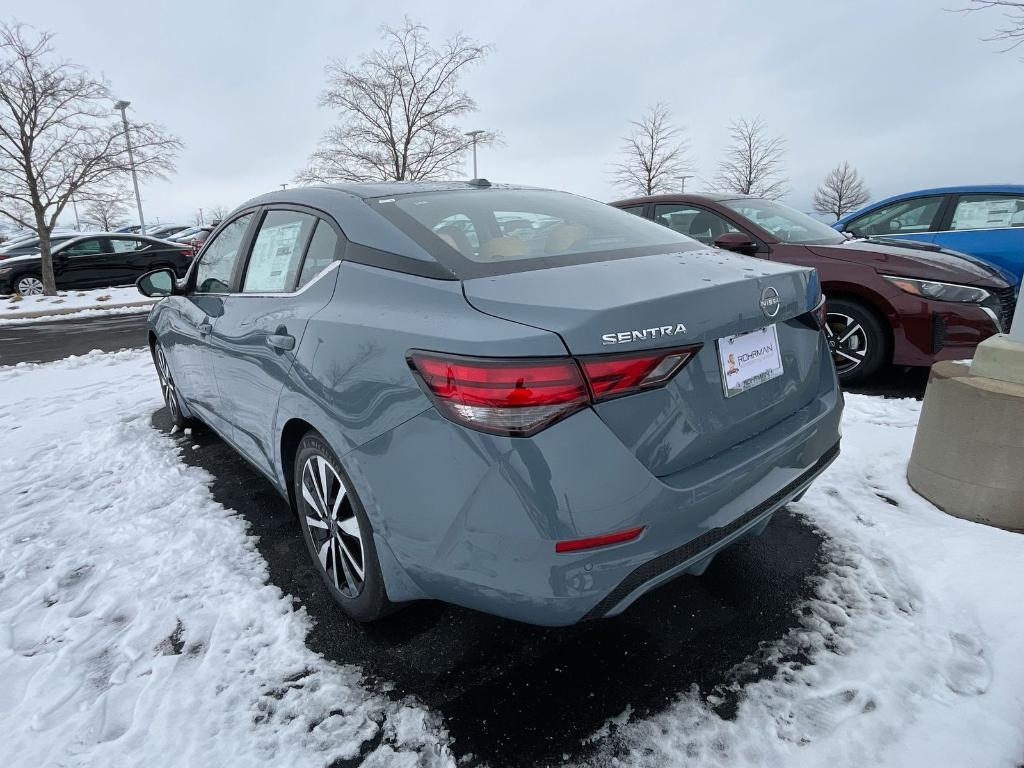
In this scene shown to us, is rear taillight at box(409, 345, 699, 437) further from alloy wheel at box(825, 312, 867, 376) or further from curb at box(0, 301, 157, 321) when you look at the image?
curb at box(0, 301, 157, 321)

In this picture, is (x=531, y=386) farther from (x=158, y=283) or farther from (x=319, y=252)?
(x=158, y=283)

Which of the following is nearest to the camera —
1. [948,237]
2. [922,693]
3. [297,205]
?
[922,693]

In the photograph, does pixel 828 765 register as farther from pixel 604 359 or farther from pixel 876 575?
pixel 604 359

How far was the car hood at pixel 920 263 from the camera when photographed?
4395 mm

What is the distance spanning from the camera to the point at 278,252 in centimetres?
269

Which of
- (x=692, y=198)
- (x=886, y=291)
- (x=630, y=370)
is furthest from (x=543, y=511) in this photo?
(x=692, y=198)

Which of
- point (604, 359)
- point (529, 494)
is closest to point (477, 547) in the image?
point (529, 494)

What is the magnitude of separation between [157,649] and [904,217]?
8174 millimetres

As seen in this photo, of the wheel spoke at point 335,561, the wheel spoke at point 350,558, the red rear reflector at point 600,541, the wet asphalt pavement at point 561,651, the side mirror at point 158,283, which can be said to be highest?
the side mirror at point 158,283

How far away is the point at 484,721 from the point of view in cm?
181

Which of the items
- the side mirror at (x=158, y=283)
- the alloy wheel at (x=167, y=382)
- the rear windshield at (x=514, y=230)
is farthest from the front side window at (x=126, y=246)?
the rear windshield at (x=514, y=230)

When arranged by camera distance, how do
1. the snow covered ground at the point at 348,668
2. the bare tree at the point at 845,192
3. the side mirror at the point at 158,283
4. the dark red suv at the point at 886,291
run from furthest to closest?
the bare tree at the point at 845,192 → the dark red suv at the point at 886,291 → the side mirror at the point at 158,283 → the snow covered ground at the point at 348,668

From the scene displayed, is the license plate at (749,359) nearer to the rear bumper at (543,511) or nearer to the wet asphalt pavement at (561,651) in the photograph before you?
the rear bumper at (543,511)

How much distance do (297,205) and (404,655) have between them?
1.91 meters
